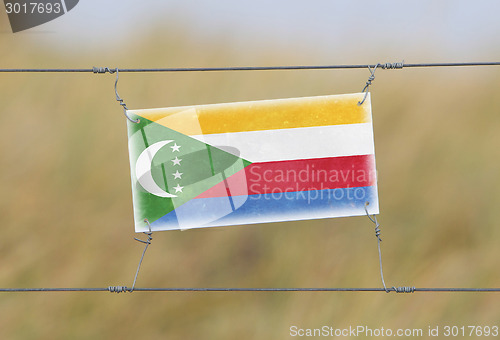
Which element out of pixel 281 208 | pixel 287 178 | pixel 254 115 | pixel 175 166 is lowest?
pixel 281 208

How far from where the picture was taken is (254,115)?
2.55m

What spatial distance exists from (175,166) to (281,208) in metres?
0.52

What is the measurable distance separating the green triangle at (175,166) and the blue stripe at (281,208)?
67 mm

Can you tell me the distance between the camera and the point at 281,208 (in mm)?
2559

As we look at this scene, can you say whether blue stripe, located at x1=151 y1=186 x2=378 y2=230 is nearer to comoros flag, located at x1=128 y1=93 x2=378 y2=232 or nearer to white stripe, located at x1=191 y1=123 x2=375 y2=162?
comoros flag, located at x1=128 y1=93 x2=378 y2=232

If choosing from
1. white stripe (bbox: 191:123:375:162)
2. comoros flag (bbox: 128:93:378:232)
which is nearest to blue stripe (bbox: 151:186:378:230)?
comoros flag (bbox: 128:93:378:232)

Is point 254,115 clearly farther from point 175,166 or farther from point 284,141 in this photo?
point 175,166

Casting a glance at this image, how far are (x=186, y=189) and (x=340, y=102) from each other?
804 millimetres

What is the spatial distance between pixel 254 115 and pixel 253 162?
21 centimetres

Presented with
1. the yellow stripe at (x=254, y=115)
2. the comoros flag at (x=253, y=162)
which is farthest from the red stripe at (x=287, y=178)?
the yellow stripe at (x=254, y=115)

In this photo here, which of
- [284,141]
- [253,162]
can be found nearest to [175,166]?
[253,162]

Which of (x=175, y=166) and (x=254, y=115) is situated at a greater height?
(x=254, y=115)

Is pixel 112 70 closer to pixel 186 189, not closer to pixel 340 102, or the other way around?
pixel 186 189

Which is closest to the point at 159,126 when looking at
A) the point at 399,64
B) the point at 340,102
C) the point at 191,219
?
A: the point at 191,219
